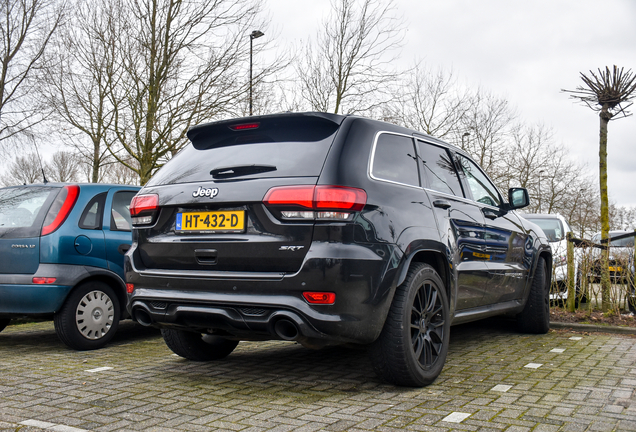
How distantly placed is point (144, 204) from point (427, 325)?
212 cm

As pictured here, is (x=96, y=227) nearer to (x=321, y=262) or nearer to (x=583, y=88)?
(x=321, y=262)

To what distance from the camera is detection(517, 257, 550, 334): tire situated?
6430mm

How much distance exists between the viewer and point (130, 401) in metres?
3.67

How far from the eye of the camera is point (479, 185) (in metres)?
5.55

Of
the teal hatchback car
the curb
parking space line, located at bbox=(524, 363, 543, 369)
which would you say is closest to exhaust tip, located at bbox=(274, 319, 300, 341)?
parking space line, located at bbox=(524, 363, 543, 369)

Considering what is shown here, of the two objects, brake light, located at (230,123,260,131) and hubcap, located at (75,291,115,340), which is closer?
brake light, located at (230,123,260,131)

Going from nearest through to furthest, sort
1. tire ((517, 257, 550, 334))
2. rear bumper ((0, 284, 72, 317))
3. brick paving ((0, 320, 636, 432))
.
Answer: brick paving ((0, 320, 636, 432)) < rear bumper ((0, 284, 72, 317)) < tire ((517, 257, 550, 334))

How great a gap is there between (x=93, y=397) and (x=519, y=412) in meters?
2.59

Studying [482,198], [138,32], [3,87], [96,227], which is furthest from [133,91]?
[482,198]

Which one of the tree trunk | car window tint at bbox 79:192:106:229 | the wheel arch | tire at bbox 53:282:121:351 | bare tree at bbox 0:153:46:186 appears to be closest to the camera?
tire at bbox 53:282:121:351

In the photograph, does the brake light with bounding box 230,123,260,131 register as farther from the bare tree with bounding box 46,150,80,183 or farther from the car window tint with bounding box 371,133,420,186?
the bare tree with bounding box 46,150,80,183

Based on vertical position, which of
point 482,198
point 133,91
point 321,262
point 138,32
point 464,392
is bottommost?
point 464,392

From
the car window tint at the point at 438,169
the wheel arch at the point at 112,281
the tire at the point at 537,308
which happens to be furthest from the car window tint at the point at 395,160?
the wheel arch at the point at 112,281

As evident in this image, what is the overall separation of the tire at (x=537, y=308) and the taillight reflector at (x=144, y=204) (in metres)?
4.25
